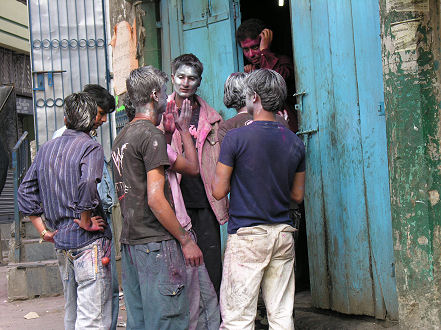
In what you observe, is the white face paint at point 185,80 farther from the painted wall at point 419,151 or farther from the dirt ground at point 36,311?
the dirt ground at point 36,311

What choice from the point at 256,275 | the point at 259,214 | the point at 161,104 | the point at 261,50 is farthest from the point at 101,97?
the point at 256,275

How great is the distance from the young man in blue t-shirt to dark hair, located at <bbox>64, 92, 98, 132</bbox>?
39.7 inches

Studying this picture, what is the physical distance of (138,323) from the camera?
11.7 ft

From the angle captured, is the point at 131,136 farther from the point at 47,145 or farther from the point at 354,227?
the point at 354,227

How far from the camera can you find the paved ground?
4.72m

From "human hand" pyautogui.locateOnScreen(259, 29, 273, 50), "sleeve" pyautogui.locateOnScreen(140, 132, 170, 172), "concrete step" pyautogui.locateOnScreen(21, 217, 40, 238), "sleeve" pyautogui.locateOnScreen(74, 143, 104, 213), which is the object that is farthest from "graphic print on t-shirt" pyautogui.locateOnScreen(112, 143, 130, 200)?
"concrete step" pyautogui.locateOnScreen(21, 217, 40, 238)

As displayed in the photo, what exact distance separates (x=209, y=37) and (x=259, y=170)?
2.78m

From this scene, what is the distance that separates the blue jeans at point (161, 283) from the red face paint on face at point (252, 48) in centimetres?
278

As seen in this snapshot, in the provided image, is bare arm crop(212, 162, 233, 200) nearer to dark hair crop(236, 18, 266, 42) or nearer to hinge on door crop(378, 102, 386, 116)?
hinge on door crop(378, 102, 386, 116)

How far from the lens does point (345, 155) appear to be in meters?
4.77

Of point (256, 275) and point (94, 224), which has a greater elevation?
point (94, 224)

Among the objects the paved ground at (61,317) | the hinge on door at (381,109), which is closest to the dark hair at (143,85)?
the hinge on door at (381,109)

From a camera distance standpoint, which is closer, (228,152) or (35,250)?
(228,152)

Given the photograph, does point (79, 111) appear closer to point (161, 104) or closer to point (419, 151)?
point (161, 104)
